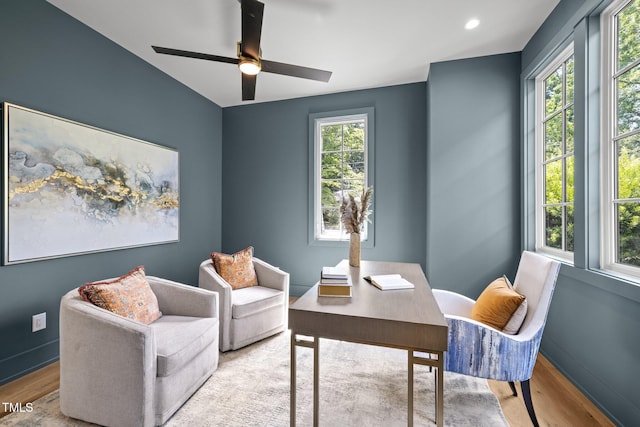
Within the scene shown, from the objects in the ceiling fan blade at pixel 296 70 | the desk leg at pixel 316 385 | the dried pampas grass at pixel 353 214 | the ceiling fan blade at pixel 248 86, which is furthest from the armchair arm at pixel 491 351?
the ceiling fan blade at pixel 248 86

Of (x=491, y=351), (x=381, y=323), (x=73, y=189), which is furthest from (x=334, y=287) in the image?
(x=73, y=189)

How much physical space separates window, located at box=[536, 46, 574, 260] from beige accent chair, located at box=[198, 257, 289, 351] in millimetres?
2368

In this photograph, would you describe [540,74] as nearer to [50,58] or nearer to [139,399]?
[139,399]

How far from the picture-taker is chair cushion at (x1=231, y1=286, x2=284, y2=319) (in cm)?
243

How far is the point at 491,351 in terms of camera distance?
1.49 metres


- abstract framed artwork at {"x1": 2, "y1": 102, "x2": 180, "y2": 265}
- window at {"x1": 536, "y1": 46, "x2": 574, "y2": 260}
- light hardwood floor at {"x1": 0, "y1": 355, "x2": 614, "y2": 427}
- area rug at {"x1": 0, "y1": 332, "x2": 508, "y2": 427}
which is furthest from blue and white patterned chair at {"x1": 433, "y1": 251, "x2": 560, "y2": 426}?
abstract framed artwork at {"x1": 2, "y1": 102, "x2": 180, "y2": 265}

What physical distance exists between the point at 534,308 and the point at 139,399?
87.1 inches

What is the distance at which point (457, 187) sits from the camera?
2.96m

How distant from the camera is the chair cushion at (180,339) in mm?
1587

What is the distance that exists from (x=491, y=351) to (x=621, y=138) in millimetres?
1527

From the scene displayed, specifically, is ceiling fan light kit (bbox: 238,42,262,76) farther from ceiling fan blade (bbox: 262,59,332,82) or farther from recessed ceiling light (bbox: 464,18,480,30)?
recessed ceiling light (bbox: 464,18,480,30)

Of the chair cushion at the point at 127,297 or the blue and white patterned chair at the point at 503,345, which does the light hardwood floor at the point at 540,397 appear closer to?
the blue and white patterned chair at the point at 503,345

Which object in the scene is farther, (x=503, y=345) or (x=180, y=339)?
(x=180, y=339)

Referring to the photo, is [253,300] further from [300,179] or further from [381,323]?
[300,179]
